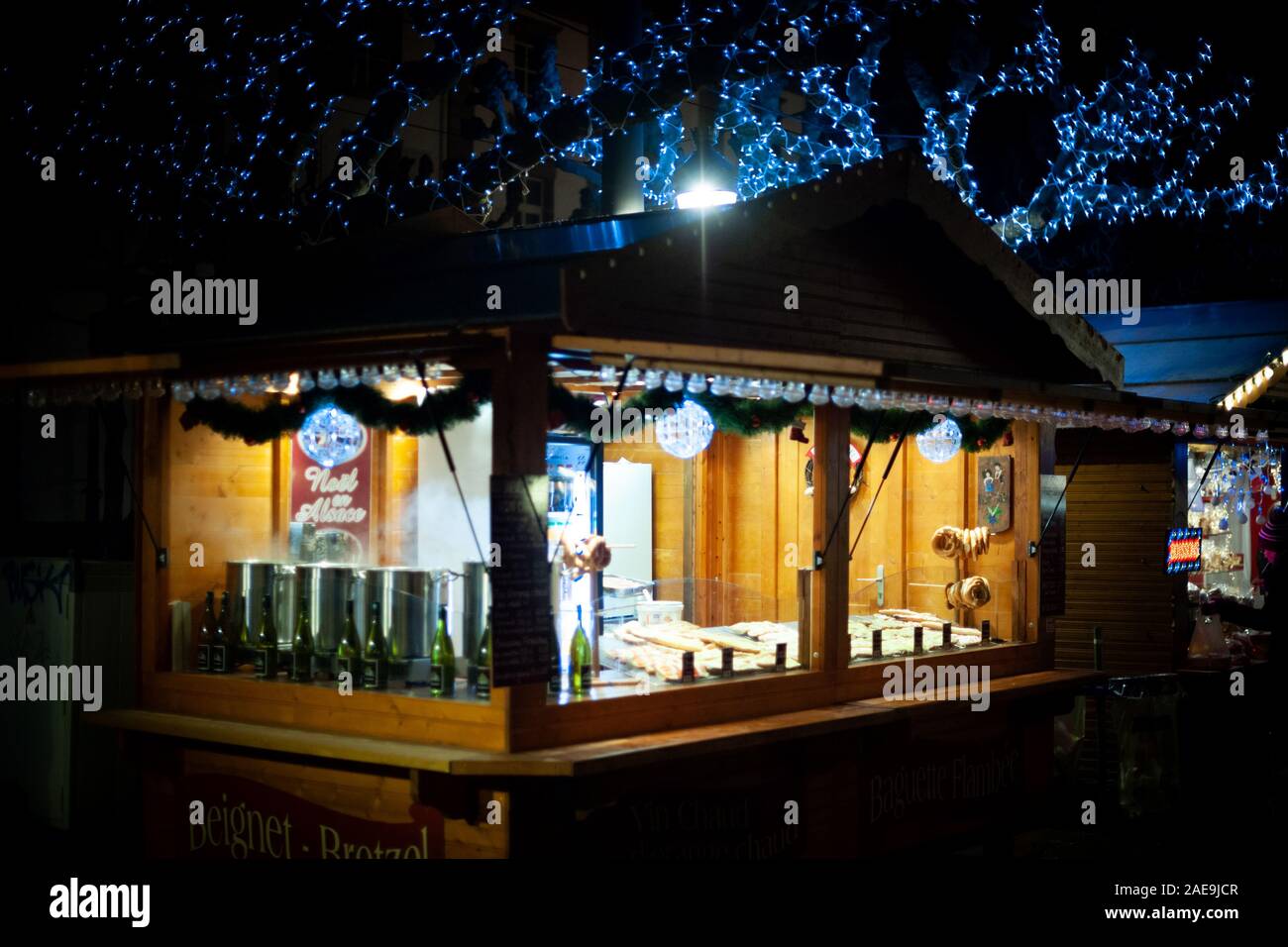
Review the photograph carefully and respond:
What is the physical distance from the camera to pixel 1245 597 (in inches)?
539

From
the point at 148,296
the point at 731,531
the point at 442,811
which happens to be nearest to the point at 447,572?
the point at 442,811

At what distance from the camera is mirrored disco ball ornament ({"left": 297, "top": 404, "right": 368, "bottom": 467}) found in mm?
7074

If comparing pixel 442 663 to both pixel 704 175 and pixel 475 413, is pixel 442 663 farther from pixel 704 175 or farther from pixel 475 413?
pixel 704 175

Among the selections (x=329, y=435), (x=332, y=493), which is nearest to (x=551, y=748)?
(x=329, y=435)

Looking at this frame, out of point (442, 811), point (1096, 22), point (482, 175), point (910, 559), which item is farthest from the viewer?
point (1096, 22)

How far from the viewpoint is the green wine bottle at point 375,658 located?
6.80 meters

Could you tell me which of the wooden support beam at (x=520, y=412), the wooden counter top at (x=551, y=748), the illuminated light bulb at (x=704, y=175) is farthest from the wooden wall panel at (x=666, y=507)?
the wooden support beam at (x=520, y=412)

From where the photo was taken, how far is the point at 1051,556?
9688mm

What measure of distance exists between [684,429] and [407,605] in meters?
1.87

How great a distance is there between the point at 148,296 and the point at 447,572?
3372mm

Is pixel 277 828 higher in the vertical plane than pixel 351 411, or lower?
lower

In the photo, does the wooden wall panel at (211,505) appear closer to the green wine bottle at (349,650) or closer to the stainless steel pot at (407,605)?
the green wine bottle at (349,650)
